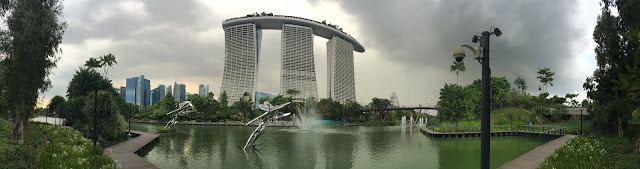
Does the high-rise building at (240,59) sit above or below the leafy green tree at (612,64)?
above

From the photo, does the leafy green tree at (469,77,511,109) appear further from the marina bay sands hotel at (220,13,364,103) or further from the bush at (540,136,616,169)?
the marina bay sands hotel at (220,13,364,103)

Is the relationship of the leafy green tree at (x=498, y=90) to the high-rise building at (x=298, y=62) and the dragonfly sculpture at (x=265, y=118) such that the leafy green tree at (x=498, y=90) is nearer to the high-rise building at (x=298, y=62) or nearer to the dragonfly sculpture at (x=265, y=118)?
the dragonfly sculpture at (x=265, y=118)

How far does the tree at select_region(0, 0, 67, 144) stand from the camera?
18.0 metres

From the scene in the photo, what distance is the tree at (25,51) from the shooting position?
18.0m

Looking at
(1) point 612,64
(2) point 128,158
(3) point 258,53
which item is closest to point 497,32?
(2) point 128,158

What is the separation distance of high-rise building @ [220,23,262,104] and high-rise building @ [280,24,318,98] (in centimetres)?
1323

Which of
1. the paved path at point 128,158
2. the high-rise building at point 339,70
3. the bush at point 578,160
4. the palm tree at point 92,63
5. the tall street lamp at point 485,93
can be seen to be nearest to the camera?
the tall street lamp at point 485,93

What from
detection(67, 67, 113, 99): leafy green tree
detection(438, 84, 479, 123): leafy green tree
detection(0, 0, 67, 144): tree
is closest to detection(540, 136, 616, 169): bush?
detection(0, 0, 67, 144): tree

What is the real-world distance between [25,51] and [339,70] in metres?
150

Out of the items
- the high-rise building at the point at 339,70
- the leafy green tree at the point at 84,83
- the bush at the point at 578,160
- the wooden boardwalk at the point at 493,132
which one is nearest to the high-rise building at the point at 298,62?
the high-rise building at the point at 339,70

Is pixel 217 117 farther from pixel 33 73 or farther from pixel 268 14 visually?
pixel 268 14

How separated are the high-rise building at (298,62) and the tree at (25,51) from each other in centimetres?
12152

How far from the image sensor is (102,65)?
66.6 metres

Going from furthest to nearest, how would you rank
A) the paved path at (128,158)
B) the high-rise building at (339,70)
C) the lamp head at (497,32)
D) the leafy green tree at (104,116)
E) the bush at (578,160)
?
1. the high-rise building at (339,70)
2. the leafy green tree at (104,116)
3. the paved path at (128,158)
4. the bush at (578,160)
5. the lamp head at (497,32)
